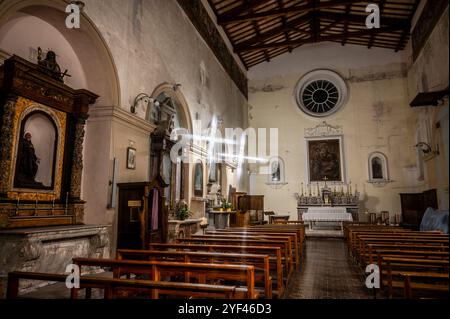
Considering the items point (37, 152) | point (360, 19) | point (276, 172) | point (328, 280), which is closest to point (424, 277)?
point (328, 280)

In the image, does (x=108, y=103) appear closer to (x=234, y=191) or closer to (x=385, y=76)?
(x=234, y=191)

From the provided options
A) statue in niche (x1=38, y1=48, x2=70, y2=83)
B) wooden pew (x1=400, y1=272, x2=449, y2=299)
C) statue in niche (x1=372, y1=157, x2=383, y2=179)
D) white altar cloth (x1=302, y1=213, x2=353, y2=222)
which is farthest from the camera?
statue in niche (x1=372, y1=157, x2=383, y2=179)

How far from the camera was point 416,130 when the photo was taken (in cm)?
1428

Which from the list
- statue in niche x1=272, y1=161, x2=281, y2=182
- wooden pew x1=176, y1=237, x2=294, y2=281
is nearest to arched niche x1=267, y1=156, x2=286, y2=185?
statue in niche x1=272, y1=161, x2=281, y2=182

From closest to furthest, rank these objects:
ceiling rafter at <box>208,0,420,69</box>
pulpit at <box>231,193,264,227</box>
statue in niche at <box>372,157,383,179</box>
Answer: ceiling rafter at <box>208,0,420,69</box> < pulpit at <box>231,193,264,227</box> < statue in niche at <box>372,157,383,179</box>

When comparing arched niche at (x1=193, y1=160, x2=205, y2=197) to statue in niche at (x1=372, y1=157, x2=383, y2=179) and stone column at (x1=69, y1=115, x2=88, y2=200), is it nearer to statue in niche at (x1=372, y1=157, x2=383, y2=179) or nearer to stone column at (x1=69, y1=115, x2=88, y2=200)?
stone column at (x1=69, y1=115, x2=88, y2=200)

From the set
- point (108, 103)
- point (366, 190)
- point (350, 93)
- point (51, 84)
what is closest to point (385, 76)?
point (350, 93)

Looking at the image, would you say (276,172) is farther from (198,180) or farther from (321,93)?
(198,180)

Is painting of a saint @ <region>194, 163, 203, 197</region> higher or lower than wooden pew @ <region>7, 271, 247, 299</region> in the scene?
higher

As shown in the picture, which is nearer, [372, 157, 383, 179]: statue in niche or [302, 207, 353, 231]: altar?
[302, 207, 353, 231]: altar

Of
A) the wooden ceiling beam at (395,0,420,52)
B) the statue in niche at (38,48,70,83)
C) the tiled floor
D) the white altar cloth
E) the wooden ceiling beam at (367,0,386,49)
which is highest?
the wooden ceiling beam at (367,0,386,49)

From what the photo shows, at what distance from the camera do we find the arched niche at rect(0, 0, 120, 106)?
15.5 ft

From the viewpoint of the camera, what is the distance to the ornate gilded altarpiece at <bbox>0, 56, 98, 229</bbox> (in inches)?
173

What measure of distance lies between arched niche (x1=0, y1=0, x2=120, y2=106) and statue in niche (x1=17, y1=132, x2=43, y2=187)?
1361 mm
